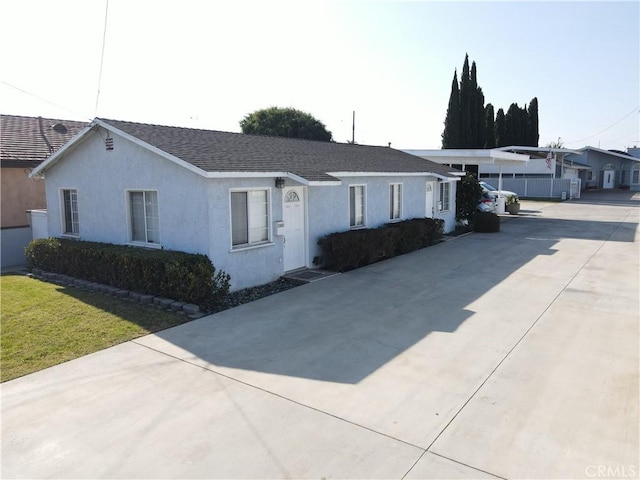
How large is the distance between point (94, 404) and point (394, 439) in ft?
11.2

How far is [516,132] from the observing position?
176 feet

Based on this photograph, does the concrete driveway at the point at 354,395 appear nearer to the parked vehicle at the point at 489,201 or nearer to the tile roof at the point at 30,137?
the tile roof at the point at 30,137

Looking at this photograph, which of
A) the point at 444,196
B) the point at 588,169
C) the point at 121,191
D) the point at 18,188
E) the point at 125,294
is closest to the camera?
the point at 125,294

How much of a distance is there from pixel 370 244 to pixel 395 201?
3.82 meters

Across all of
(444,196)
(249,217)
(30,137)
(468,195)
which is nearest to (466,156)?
(468,195)

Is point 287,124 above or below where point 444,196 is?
above

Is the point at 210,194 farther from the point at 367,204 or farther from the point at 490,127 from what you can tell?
the point at 490,127

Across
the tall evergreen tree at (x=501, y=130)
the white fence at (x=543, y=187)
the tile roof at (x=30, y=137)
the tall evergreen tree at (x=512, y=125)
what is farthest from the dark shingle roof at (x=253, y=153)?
the tall evergreen tree at (x=512, y=125)

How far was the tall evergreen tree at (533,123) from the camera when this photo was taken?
5428 centimetres

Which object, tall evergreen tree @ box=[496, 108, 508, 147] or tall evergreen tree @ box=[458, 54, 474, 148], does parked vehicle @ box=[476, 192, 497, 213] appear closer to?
tall evergreen tree @ box=[458, 54, 474, 148]

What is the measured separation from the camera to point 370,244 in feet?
43.9

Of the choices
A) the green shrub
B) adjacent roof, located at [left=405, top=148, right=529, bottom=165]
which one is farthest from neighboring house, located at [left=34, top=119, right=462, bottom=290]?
adjacent roof, located at [left=405, top=148, right=529, bottom=165]

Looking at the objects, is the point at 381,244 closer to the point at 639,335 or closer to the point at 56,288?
the point at 639,335

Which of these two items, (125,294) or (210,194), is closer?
(210,194)
